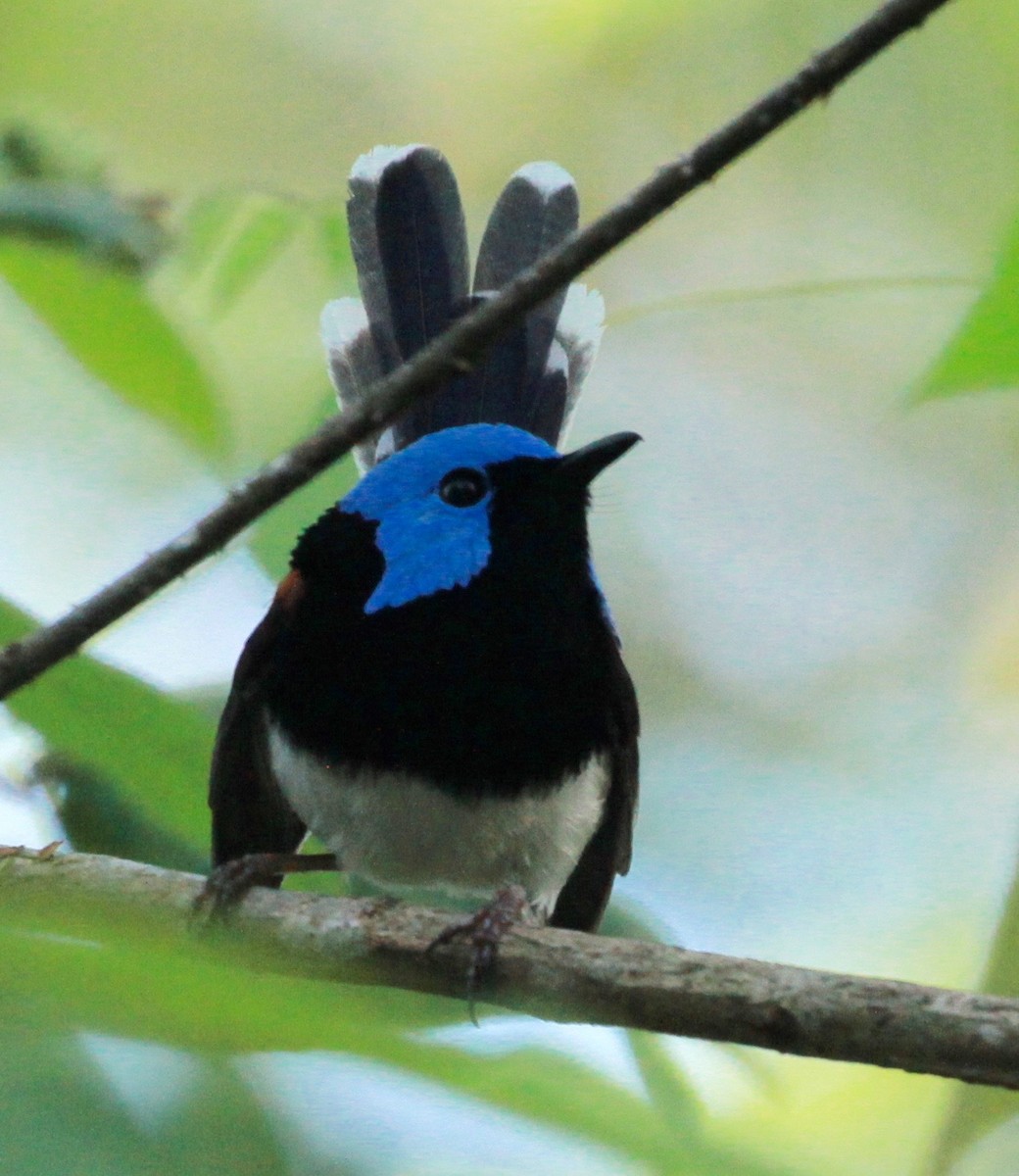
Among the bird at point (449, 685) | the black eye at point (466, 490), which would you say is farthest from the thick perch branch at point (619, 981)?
the black eye at point (466, 490)

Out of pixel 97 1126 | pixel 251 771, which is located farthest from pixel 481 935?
pixel 97 1126

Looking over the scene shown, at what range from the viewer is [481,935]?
7.47ft

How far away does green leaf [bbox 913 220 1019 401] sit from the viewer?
1.89 meters

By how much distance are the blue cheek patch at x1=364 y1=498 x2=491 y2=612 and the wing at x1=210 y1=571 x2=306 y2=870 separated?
0.26 meters

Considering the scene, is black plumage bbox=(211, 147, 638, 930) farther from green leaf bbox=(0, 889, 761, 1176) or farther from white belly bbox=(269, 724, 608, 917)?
green leaf bbox=(0, 889, 761, 1176)

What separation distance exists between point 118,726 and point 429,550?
1210mm

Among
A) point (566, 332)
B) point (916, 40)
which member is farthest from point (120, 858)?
point (916, 40)

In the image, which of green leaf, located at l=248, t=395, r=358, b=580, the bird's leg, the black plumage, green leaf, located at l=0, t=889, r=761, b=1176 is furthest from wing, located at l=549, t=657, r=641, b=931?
green leaf, located at l=0, t=889, r=761, b=1176

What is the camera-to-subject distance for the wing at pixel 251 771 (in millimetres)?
3131

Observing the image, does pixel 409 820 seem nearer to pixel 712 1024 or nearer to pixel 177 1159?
pixel 712 1024

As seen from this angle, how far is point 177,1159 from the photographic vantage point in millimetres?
646

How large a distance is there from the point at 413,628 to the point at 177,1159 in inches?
90.2

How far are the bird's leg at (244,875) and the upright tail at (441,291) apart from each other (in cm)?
107

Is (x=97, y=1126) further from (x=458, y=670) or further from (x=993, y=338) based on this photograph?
(x=458, y=670)
